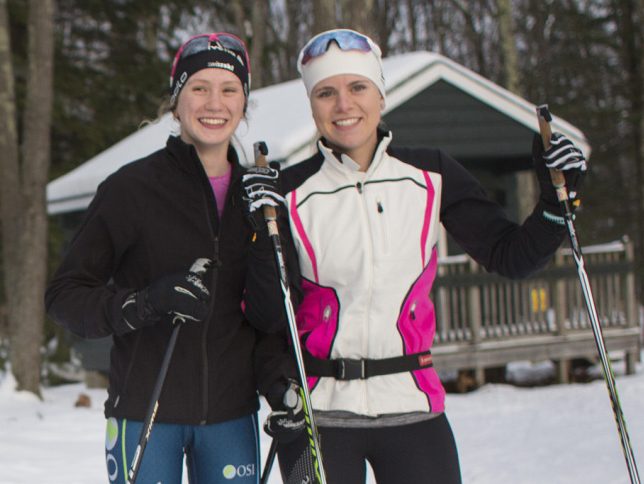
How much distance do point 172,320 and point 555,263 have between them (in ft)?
32.5

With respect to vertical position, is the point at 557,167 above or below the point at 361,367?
above

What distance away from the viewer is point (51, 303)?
2.95 metres

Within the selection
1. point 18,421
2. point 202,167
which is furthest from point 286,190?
point 18,421

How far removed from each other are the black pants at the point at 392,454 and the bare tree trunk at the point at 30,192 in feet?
28.1

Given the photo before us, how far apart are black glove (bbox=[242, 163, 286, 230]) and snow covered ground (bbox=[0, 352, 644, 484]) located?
395 centimetres

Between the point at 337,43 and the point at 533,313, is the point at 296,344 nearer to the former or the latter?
the point at 337,43

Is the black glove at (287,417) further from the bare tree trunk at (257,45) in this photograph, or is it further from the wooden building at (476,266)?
the bare tree trunk at (257,45)

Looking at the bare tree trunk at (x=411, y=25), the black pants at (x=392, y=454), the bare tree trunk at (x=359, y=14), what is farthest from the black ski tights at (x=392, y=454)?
the bare tree trunk at (x=411, y=25)

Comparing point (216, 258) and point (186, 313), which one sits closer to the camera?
point (186, 313)

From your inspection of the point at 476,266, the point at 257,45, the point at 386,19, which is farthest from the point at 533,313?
the point at 386,19

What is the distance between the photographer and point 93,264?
2.93 metres

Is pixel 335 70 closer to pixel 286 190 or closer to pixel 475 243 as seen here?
pixel 286 190

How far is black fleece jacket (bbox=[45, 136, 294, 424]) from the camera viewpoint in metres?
2.92

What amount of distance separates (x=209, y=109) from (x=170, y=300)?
701 mm
